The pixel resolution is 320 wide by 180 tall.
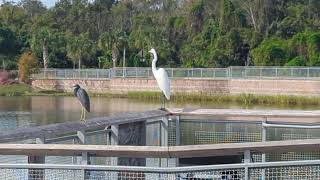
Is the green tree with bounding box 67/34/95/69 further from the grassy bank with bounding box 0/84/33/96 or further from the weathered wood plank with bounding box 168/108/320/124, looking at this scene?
the weathered wood plank with bounding box 168/108/320/124

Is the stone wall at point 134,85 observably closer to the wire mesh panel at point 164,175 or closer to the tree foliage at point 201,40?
the tree foliage at point 201,40

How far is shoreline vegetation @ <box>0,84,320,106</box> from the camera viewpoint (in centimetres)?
4444

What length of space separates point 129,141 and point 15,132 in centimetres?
208

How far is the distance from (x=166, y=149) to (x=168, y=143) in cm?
384

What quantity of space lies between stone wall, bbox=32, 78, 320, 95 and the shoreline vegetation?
325 mm

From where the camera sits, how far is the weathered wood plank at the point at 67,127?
6641 millimetres

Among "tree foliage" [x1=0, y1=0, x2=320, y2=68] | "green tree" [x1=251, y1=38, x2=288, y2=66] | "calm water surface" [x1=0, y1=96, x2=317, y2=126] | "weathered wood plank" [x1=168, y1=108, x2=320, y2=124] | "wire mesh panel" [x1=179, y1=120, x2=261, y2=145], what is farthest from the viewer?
"tree foliage" [x1=0, y1=0, x2=320, y2=68]

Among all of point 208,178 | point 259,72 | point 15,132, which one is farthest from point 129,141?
point 259,72

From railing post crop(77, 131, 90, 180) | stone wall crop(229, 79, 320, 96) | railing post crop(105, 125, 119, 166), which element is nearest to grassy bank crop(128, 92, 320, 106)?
stone wall crop(229, 79, 320, 96)

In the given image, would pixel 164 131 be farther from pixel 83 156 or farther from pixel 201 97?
pixel 201 97

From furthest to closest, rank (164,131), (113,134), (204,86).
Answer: (204,86), (164,131), (113,134)

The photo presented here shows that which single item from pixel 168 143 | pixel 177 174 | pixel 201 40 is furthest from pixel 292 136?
pixel 201 40

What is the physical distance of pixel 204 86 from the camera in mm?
50156

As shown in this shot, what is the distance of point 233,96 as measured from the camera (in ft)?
159
